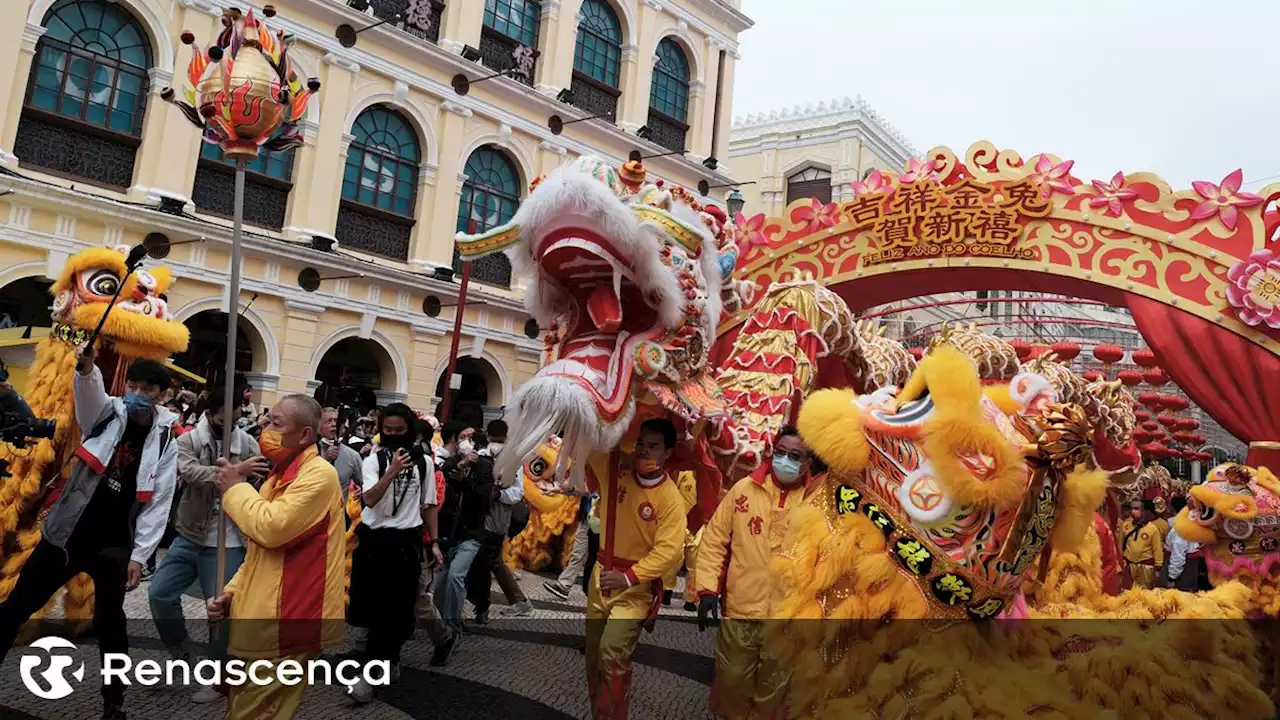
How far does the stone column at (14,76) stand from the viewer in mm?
9125

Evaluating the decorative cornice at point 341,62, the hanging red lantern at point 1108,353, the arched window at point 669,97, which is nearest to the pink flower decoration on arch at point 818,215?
the hanging red lantern at point 1108,353

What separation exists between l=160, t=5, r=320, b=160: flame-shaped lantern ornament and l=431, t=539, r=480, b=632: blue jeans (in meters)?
2.56

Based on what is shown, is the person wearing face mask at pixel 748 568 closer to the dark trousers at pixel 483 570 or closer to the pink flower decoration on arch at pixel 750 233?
the dark trousers at pixel 483 570

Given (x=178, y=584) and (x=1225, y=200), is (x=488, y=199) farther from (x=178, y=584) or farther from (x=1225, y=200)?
(x=178, y=584)

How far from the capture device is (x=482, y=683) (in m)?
4.23

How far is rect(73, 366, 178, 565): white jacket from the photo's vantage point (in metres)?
3.32

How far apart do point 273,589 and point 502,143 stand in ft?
40.7

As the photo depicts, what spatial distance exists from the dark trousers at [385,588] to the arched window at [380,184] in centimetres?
947

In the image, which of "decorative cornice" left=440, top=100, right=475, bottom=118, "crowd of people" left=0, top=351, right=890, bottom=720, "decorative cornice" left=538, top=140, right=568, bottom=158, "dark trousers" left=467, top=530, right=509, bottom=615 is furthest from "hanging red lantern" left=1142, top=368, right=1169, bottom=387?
"decorative cornice" left=440, top=100, right=475, bottom=118

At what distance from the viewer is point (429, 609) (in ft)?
15.4

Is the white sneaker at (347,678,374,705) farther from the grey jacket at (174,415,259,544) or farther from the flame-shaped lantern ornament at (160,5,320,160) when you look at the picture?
the flame-shaped lantern ornament at (160,5,320,160)

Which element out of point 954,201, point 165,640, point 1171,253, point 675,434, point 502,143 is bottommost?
point 165,640

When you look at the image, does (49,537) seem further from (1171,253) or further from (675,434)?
(1171,253)

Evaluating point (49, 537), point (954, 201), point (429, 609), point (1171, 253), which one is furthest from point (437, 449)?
point (1171, 253)
